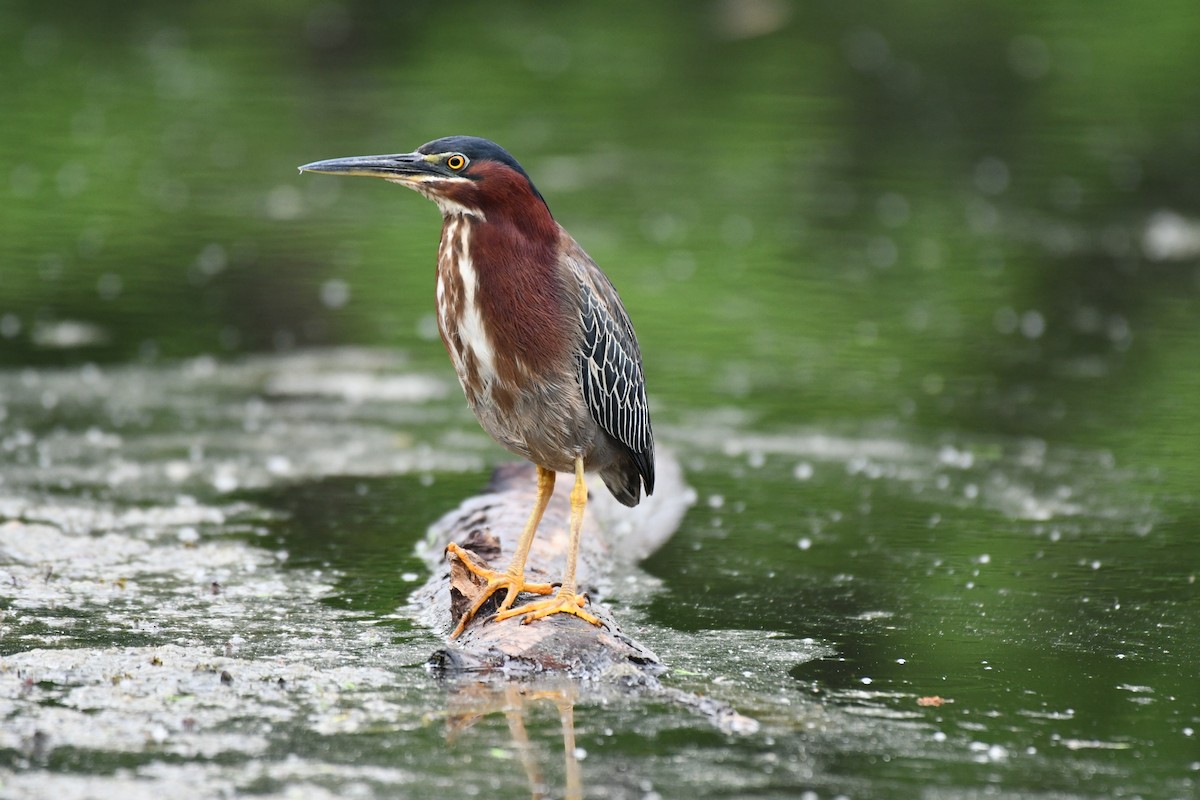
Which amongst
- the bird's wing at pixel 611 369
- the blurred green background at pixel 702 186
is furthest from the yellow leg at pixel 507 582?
the blurred green background at pixel 702 186

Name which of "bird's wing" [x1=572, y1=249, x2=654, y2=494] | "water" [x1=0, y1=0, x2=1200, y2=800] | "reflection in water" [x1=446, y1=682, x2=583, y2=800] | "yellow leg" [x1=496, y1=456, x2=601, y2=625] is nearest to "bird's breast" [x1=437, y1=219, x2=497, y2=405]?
"bird's wing" [x1=572, y1=249, x2=654, y2=494]

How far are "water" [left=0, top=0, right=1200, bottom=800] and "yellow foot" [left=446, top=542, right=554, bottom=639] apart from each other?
6.9 inches

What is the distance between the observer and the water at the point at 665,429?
505 centimetres

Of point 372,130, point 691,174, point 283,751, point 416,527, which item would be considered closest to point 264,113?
point 372,130

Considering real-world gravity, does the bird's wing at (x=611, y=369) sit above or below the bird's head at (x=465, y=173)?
below

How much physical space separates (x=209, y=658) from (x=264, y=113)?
47.6 ft

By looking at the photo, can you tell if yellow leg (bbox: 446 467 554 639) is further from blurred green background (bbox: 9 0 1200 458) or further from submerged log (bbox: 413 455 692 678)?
blurred green background (bbox: 9 0 1200 458)

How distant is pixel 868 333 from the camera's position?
38.1ft

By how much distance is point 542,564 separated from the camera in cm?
675

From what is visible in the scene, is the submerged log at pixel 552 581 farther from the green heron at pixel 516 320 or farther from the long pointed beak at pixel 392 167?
the long pointed beak at pixel 392 167

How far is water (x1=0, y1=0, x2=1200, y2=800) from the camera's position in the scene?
5.05m

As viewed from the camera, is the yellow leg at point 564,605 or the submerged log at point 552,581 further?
the yellow leg at point 564,605

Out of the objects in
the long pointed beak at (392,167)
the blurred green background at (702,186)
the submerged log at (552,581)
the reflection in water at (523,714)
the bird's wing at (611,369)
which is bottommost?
the reflection in water at (523,714)

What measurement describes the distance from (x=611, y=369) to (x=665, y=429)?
327 cm
